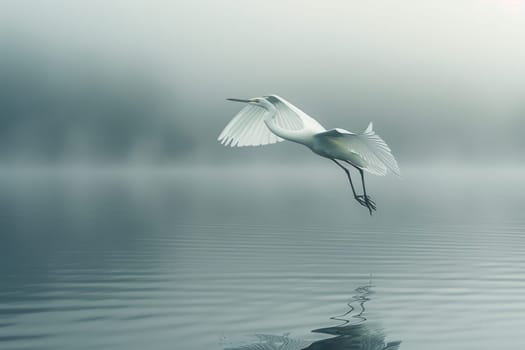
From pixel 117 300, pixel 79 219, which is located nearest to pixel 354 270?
pixel 117 300

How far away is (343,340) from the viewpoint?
69.7 feet

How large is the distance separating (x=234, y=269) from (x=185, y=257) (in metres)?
5.51

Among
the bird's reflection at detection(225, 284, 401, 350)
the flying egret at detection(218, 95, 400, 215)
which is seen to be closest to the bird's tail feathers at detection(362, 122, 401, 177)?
the flying egret at detection(218, 95, 400, 215)

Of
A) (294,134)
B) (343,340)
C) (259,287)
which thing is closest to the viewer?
(343,340)

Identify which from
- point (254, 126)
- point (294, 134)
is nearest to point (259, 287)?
point (254, 126)

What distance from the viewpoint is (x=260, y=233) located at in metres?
55.0

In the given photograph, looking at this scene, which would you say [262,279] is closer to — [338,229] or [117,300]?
[117,300]

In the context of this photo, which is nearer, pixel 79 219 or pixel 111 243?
pixel 111 243

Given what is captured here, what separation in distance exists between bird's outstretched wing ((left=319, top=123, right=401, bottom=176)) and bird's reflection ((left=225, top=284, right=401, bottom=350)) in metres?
4.03

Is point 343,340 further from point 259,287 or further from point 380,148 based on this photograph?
point 259,287

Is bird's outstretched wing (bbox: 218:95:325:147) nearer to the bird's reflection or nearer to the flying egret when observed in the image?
the flying egret

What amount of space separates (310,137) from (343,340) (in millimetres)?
4979

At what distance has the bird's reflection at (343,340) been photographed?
66.3ft

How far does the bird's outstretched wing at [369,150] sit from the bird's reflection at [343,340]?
4.03 metres
